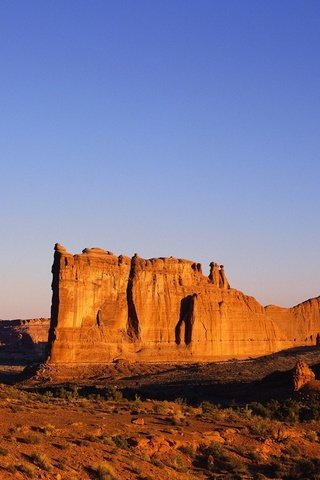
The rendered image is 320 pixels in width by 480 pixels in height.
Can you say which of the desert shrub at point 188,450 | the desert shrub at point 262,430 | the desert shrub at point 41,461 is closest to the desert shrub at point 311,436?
the desert shrub at point 262,430

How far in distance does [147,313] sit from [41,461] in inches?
2606

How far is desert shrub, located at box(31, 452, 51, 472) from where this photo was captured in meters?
15.7

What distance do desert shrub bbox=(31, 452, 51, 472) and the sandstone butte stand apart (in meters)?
55.1

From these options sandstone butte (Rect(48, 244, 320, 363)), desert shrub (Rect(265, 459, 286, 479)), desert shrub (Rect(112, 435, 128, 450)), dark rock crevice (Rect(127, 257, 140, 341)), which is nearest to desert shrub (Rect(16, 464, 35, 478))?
desert shrub (Rect(112, 435, 128, 450))

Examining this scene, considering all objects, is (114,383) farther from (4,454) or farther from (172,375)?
(4,454)

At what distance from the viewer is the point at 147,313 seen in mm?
82000

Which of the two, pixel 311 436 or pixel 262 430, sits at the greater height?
pixel 262 430

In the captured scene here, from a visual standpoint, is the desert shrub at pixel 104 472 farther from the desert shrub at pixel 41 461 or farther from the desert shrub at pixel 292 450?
the desert shrub at pixel 292 450

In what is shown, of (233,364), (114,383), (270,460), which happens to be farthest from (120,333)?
(270,460)

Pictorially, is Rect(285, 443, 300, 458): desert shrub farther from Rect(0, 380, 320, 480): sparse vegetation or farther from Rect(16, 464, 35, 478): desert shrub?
Rect(16, 464, 35, 478): desert shrub

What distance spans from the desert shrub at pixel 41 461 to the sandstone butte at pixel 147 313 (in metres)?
55.1

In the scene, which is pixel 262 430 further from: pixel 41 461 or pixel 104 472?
pixel 41 461

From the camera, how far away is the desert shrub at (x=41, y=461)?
15.7 metres

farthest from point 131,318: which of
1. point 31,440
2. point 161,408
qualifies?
point 31,440
